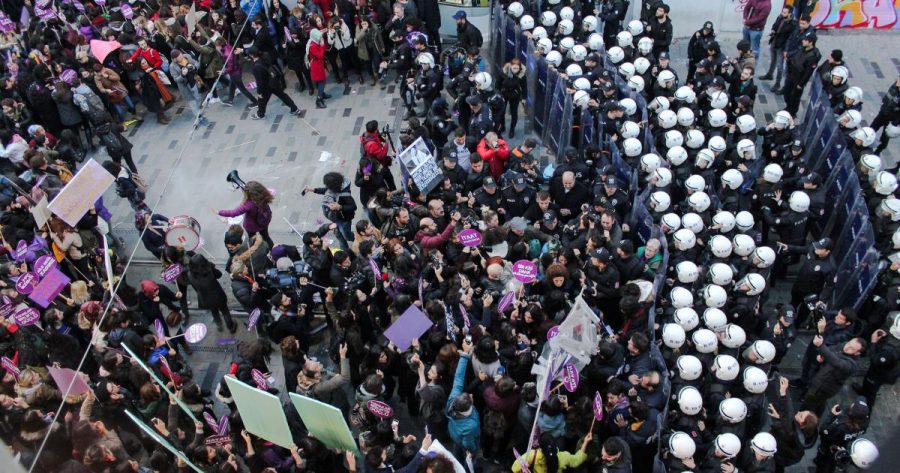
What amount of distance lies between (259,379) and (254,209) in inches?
140

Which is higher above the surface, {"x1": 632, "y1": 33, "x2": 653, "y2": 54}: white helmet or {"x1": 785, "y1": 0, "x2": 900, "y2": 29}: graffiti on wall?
{"x1": 632, "y1": 33, "x2": 653, "y2": 54}: white helmet

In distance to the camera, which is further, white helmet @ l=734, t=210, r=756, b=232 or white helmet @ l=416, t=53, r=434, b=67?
white helmet @ l=416, t=53, r=434, b=67

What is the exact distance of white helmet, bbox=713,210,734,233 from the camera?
9211 millimetres

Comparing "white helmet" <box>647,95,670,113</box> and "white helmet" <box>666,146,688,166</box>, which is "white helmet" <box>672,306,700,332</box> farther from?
"white helmet" <box>647,95,670,113</box>

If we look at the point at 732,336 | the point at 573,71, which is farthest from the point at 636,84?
the point at 732,336

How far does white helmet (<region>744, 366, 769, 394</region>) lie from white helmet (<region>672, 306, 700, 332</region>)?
813 millimetres

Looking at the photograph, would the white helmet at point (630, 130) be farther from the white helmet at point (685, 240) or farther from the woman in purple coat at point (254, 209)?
the woman in purple coat at point (254, 209)

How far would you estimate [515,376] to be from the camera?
773 cm

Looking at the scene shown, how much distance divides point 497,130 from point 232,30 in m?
7.11

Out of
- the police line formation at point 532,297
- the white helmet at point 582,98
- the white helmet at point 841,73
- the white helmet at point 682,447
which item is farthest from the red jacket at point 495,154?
the white helmet at point 682,447

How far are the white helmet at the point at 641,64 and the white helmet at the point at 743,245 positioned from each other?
13.9 ft

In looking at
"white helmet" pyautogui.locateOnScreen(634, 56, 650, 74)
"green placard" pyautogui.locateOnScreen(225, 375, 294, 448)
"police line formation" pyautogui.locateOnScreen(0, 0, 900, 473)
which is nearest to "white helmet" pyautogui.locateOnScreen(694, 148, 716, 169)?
"police line formation" pyautogui.locateOnScreen(0, 0, 900, 473)

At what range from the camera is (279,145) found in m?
14.1

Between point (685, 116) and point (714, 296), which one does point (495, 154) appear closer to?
point (685, 116)
